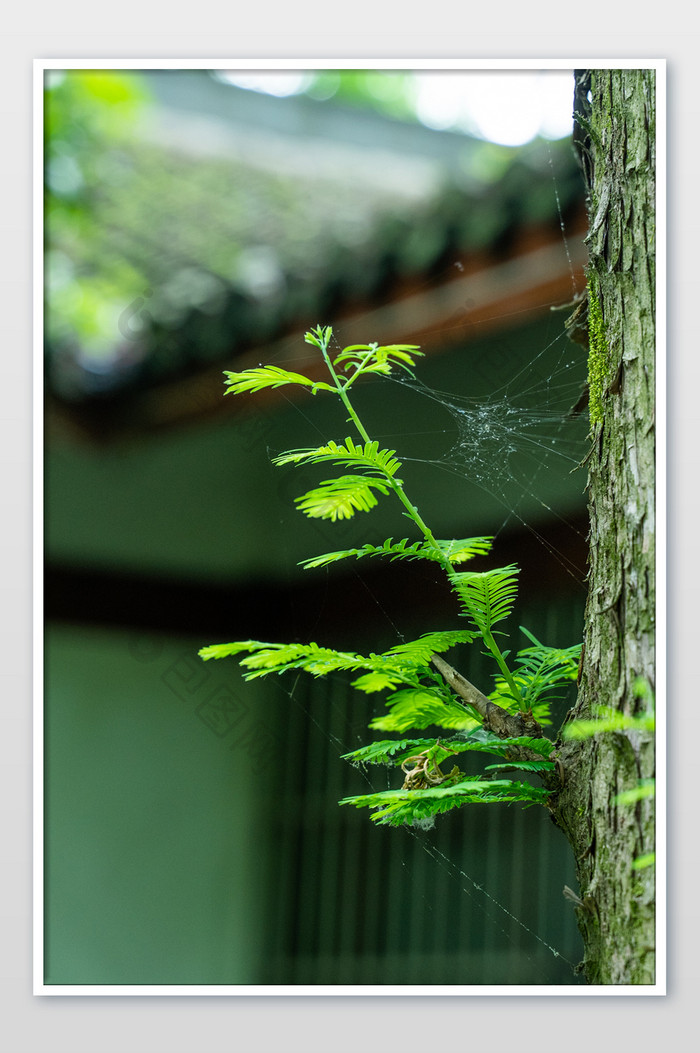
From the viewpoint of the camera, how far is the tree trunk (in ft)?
2.45

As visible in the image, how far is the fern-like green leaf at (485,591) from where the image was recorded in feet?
2.50

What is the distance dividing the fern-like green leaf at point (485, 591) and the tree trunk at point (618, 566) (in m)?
0.08

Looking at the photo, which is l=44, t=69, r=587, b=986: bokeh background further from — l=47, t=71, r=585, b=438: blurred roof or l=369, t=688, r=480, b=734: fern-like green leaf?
l=369, t=688, r=480, b=734: fern-like green leaf

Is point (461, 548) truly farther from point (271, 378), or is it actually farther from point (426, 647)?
point (271, 378)

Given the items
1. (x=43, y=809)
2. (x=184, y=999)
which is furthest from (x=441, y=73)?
(x=184, y=999)

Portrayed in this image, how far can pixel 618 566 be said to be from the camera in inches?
30.7

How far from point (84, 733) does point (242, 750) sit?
0.94ft

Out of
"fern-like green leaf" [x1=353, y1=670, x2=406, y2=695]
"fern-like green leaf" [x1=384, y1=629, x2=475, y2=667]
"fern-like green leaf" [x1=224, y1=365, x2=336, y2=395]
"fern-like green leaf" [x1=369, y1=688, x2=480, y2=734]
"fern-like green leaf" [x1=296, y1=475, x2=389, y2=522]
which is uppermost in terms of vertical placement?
"fern-like green leaf" [x1=224, y1=365, x2=336, y2=395]

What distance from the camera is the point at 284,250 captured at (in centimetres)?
167

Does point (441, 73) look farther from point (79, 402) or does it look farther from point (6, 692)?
point (6, 692)

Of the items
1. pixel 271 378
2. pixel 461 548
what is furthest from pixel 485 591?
pixel 271 378

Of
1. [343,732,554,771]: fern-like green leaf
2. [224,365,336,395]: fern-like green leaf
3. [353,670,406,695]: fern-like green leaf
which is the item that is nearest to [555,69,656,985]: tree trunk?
[343,732,554,771]: fern-like green leaf

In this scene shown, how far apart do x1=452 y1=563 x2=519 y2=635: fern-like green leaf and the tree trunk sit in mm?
81

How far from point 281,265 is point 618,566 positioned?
3.37 ft
